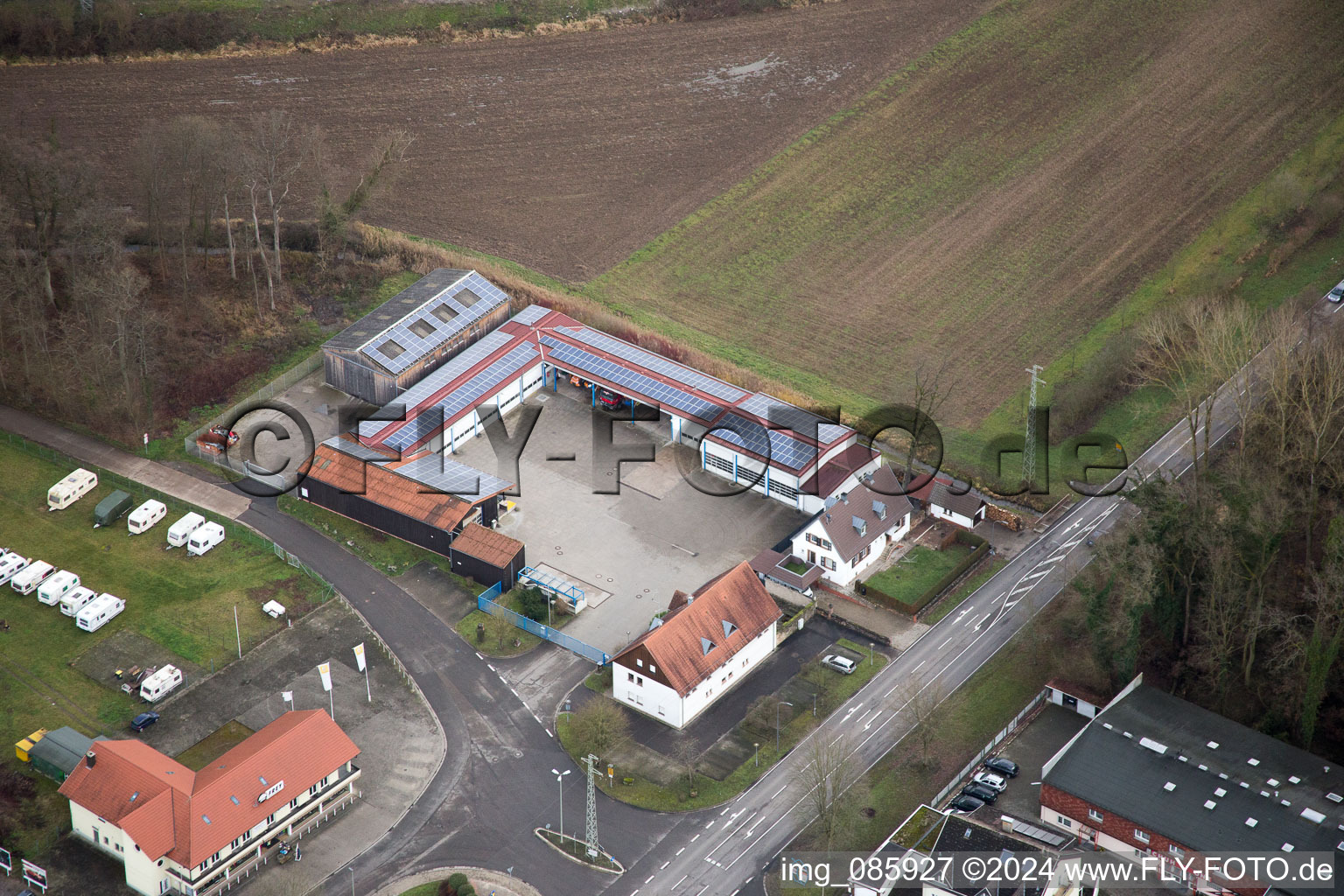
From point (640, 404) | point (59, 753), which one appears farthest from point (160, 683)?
point (640, 404)

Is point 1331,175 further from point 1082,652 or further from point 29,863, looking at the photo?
point 29,863

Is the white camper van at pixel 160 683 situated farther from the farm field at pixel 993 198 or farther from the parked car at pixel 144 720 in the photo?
the farm field at pixel 993 198

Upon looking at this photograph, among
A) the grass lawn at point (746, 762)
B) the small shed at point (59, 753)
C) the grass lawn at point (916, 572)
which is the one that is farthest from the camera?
the grass lawn at point (916, 572)

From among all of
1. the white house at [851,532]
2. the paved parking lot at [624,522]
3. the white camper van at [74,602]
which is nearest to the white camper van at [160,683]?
the white camper van at [74,602]

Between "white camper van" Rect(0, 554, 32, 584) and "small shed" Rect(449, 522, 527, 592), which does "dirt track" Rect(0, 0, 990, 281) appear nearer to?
"small shed" Rect(449, 522, 527, 592)

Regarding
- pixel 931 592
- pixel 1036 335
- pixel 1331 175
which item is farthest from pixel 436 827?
pixel 1331 175

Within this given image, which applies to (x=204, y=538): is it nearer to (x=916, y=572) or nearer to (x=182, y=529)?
(x=182, y=529)

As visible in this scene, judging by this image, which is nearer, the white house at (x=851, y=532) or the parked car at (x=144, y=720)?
the parked car at (x=144, y=720)

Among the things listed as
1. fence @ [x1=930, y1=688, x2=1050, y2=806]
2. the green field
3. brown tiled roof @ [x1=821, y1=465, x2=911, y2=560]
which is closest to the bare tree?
fence @ [x1=930, y1=688, x2=1050, y2=806]
